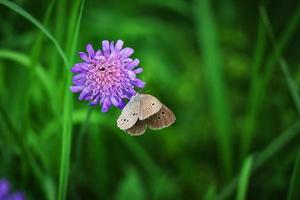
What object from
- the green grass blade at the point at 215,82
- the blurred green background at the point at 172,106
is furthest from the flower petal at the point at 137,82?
the green grass blade at the point at 215,82

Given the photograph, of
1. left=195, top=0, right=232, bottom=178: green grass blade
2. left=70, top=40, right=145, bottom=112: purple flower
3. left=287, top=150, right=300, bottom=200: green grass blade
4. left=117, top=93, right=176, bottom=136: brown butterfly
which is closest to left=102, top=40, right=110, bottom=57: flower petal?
left=70, top=40, right=145, bottom=112: purple flower

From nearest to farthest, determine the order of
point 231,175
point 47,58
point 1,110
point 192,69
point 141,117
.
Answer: point 141,117
point 1,110
point 231,175
point 47,58
point 192,69

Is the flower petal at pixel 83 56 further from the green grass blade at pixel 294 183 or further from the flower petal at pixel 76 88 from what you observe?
the green grass blade at pixel 294 183

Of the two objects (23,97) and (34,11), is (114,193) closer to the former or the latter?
(23,97)

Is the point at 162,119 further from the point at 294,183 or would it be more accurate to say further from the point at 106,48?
the point at 294,183

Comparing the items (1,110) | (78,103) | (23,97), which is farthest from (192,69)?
(1,110)

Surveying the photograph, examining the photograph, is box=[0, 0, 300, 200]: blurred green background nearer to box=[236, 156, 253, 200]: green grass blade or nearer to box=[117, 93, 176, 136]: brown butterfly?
box=[236, 156, 253, 200]: green grass blade
